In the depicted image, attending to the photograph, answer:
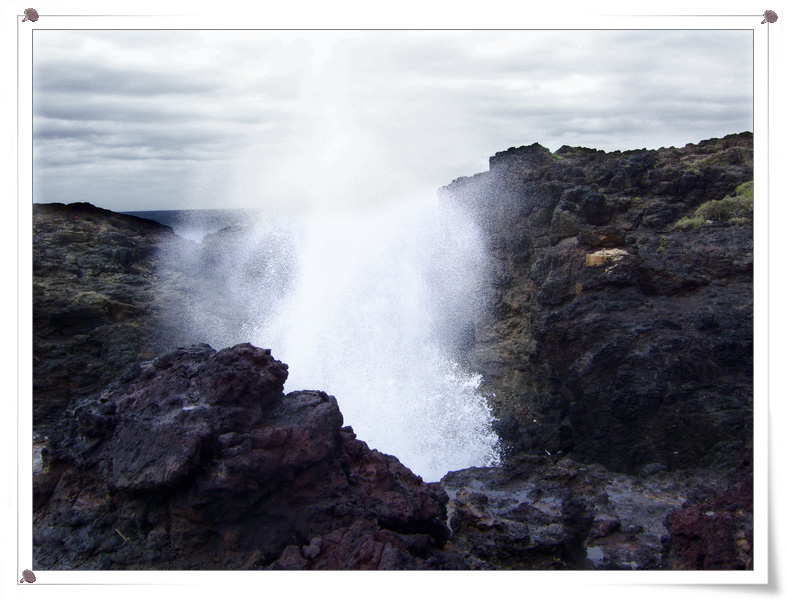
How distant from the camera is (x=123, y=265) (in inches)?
431

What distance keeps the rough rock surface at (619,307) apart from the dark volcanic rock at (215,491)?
388 centimetres

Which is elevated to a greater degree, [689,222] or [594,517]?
[689,222]

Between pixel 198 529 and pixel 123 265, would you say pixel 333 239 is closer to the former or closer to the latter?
pixel 123 265

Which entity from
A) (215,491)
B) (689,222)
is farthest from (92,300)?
(689,222)

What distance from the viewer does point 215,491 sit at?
5559mm

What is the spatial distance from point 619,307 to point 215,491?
20.2 ft

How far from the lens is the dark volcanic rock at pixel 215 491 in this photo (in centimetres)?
555

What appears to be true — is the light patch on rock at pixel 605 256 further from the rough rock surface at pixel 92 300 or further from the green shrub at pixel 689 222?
the rough rock surface at pixel 92 300

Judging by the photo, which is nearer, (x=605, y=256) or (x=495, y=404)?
(x=605, y=256)

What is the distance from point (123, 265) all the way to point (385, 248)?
471 cm
